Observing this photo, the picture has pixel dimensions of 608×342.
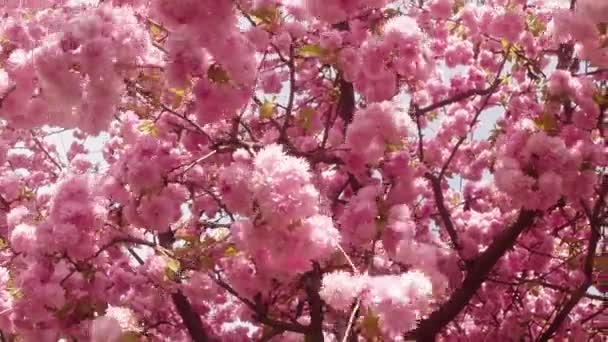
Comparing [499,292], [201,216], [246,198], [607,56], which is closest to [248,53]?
[246,198]

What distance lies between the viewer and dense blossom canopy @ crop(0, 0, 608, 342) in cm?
293

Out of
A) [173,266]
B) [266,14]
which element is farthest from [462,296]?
[266,14]

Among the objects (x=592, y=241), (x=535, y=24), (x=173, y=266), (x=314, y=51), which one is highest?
(x=535, y=24)

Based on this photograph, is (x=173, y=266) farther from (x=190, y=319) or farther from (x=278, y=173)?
(x=190, y=319)

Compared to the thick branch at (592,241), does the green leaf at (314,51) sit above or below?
above

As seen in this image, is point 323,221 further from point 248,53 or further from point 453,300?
point 453,300

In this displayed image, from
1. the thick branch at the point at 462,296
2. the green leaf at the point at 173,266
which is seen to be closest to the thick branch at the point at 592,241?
the thick branch at the point at 462,296

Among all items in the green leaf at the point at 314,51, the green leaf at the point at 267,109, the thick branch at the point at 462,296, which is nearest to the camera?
the green leaf at the point at 314,51

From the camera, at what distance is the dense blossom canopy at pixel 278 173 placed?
2934mm

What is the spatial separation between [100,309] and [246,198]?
1.15m

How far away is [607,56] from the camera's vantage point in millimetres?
3635

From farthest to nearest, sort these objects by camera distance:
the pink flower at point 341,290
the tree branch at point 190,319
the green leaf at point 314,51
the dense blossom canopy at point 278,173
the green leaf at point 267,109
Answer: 1. the tree branch at point 190,319
2. the green leaf at point 267,109
3. the green leaf at point 314,51
4. the dense blossom canopy at point 278,173
5. the pink flower at point 341,290

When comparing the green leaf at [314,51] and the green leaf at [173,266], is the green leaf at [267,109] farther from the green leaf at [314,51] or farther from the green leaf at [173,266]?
the green leaf at [173,266]

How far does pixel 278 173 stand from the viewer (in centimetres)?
266
